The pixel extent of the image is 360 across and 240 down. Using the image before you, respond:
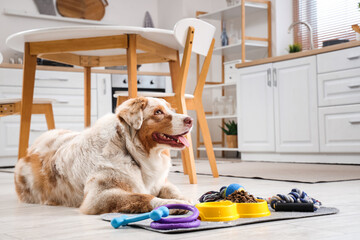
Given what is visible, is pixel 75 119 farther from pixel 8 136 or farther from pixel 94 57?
pixel 94 57

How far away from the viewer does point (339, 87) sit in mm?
4332

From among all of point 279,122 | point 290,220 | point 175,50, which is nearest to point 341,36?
point 279,122

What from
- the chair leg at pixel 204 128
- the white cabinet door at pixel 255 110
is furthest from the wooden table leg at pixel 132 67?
the white cabinet door at pixel 255 110

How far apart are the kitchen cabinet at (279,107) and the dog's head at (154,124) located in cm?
301

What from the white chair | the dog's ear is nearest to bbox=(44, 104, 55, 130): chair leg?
the white chair

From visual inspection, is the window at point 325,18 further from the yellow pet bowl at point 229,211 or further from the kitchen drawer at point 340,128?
the yellow pet bowl at point 229,211

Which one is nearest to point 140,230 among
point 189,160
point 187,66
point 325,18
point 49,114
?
point 189,160

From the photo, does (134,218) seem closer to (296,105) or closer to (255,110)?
(296,105)

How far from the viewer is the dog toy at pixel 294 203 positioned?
61.6 inches

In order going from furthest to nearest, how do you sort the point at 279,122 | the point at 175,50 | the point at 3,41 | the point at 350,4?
the point at 3,41 → the point at 350,4 → the point at 279,122 → the point at 175,50

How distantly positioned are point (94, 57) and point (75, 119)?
240 centimetres

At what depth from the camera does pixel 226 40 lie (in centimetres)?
622

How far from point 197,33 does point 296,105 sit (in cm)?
219

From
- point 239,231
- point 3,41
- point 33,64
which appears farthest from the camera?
point 3,41
